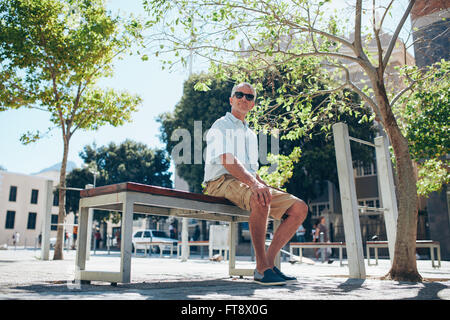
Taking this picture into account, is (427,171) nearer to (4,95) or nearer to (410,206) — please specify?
(410,206)

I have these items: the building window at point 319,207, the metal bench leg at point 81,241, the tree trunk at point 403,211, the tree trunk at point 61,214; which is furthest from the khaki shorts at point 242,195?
the building window at point 319,207

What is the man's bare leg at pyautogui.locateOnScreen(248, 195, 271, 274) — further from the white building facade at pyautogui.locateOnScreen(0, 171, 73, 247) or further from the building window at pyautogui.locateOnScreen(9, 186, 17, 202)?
the building window at pyautogui.locateOnScreen(9, 186, 17, 202)

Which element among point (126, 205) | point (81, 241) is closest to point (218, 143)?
point (126, 205)

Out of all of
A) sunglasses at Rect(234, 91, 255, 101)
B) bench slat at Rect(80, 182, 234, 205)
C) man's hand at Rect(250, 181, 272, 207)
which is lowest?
man's hand at Rect(250, 181, 272, 207)

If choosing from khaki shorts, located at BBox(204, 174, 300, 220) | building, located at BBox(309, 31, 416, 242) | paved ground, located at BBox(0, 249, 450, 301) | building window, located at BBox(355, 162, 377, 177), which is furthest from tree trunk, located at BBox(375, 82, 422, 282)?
building window, located at BBox(355, 162, 377, 177)

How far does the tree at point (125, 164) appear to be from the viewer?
1665 inches

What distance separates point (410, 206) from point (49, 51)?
10.6m

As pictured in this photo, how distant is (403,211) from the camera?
17.3 ft

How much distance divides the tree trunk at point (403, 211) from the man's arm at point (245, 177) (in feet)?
8.21

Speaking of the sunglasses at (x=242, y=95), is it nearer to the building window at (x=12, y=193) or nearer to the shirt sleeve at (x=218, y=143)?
the shirt sleeve at (x=218, y=143)

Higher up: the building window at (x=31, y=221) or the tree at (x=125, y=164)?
the tree at (x=125, y=164)

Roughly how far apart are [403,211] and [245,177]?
2.75 metres

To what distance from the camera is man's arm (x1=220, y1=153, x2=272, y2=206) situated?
3463mm
